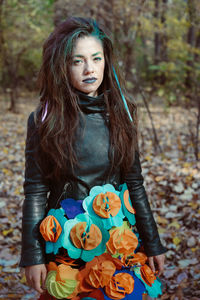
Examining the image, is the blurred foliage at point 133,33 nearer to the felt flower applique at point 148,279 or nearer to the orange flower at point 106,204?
the orange flower at point 106,204

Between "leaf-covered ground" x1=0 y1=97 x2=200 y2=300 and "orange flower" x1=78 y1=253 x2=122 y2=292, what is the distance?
1356mm

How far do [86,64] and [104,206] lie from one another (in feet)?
2.16

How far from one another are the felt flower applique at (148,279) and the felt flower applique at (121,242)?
9 centimetres

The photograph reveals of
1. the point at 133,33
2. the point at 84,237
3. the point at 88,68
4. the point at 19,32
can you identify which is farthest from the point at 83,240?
the point at 19,32

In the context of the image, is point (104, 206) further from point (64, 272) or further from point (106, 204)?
point (64, 272)

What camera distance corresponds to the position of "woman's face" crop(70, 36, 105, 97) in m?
1.50

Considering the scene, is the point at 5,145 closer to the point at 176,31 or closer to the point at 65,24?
the point at 176,31

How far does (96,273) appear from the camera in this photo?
1.36m

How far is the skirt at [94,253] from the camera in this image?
137 centimetres

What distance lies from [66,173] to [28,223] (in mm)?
286

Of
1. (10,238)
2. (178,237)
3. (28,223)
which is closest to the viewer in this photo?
(28,223)

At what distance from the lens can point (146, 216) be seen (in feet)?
5.28

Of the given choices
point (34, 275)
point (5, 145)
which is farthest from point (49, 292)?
point (5, 145)

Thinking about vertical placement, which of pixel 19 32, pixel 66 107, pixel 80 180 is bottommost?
pixel 80 180
